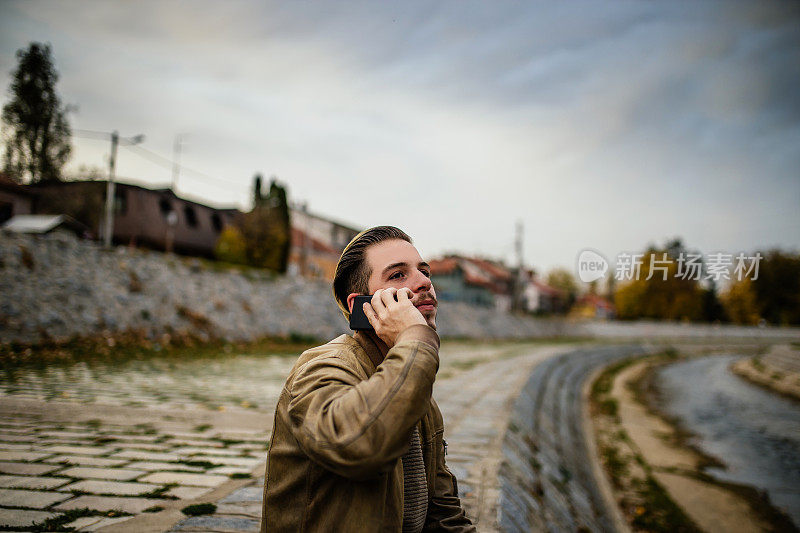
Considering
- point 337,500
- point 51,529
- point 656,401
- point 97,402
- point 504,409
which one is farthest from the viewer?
point 656,401

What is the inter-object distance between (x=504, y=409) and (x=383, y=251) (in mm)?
6415

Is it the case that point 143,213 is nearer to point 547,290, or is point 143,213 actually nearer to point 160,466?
point 160,466

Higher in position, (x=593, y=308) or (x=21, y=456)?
(x=21, y=456)

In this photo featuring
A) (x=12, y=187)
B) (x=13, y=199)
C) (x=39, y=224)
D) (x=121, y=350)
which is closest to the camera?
(x=121, y=350)

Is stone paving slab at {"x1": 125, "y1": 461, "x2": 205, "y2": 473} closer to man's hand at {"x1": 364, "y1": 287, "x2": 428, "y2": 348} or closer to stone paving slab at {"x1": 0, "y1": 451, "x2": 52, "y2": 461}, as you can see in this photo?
stone paving slab at {"x1": 0, "y1": 451, "x2": 52, "y2": 461}

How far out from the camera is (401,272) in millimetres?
1727

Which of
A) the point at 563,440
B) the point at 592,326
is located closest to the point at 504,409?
the point at 563,440

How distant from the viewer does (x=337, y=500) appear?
4.69 ft

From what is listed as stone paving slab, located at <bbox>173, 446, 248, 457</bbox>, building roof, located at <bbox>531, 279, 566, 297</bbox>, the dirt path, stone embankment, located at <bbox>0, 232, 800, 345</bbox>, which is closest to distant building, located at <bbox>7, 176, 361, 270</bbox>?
stone embankment, located at <bbox>0, 232, 800, 345</bbox>

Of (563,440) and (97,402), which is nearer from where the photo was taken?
(97,402)

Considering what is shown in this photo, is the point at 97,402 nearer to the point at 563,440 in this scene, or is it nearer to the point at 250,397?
the point at 250,397

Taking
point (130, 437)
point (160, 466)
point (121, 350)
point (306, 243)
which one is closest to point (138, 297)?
point (121, 350)

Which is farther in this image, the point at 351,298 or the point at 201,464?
the point at 201,464

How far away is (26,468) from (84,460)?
40 cm
